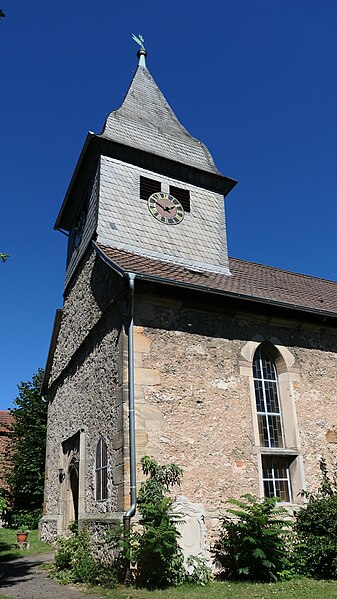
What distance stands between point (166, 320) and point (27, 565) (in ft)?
21.2

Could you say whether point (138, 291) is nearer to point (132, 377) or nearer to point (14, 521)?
point (132, 377)

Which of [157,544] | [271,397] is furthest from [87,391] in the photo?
[157,544]

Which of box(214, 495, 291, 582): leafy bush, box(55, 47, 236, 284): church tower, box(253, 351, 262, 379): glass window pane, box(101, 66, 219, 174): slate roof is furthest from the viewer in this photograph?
box(101, 66, 219, 174): slate roof

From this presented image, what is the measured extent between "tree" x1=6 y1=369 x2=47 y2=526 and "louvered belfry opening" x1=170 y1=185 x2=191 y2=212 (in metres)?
12.2

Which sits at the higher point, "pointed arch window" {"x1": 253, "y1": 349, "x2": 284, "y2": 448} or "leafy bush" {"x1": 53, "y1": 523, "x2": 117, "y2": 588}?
"pointed arch window" {"x1": 253, "y1": 349, "x2": 284, "y2": 448}

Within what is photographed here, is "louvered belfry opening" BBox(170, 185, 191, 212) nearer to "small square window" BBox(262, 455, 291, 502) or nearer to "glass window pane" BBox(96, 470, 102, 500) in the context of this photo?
"small square window" BBox(262, 455, 291, 502)

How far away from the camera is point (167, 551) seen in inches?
300

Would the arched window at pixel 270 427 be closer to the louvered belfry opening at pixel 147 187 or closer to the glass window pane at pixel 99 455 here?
the glass window pane at pixel 99 455

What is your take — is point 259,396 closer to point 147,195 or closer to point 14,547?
point 147,195

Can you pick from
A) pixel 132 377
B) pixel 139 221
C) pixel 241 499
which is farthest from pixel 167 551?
pixel 139 221

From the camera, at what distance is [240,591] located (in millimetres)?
7270

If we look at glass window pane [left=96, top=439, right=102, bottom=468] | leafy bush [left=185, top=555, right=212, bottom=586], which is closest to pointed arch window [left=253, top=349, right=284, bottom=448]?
leafy bush [left=185, top=555, right=212, bottom=586]

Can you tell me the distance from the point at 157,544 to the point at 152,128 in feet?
39.5

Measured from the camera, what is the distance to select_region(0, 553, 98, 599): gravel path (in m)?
7.62
